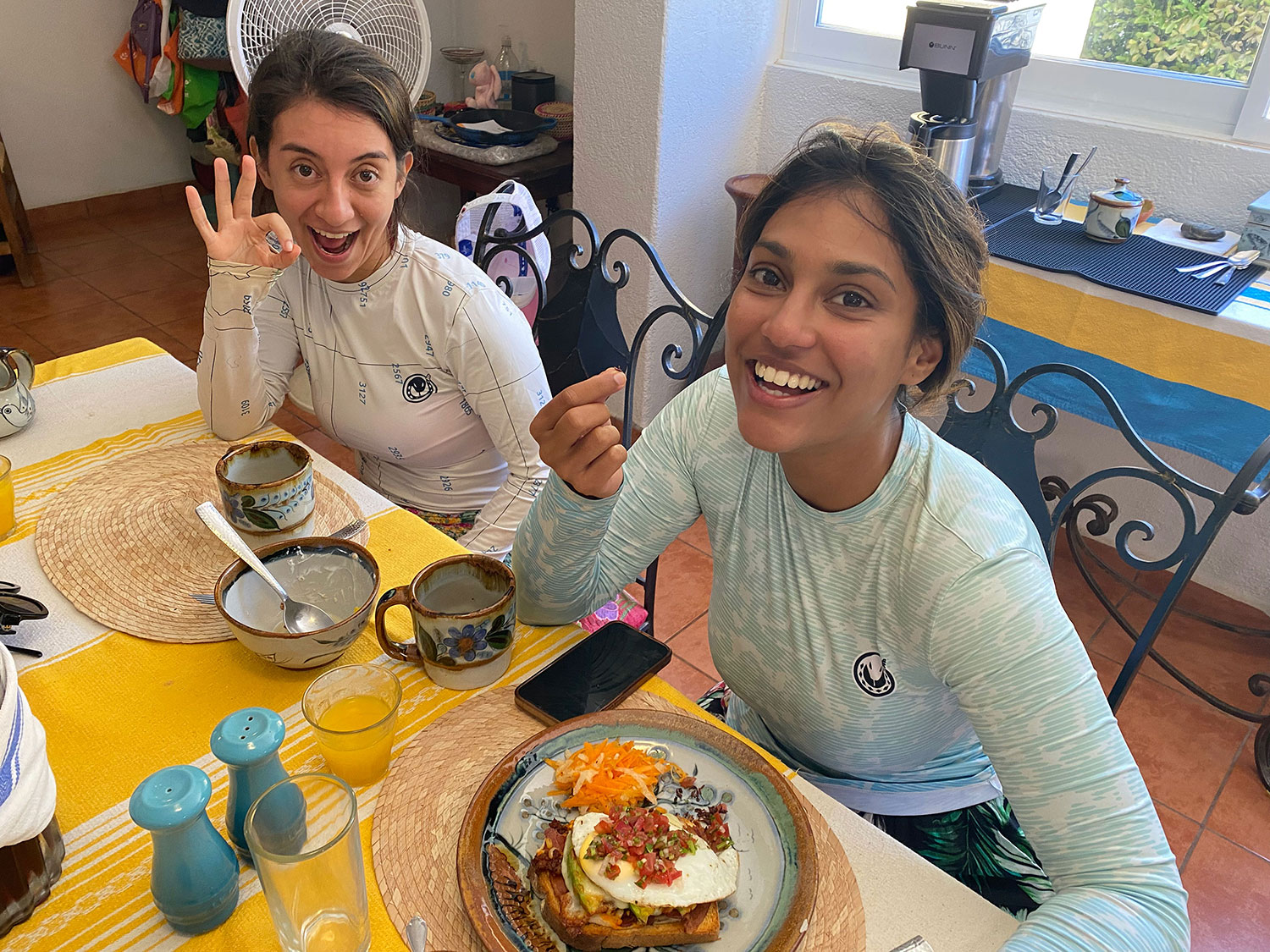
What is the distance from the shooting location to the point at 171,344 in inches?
136

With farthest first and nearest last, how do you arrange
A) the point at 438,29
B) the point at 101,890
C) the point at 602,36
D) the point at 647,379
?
the point at 438,29, the point at 647,379, the point at 602,36, the point at 101,890

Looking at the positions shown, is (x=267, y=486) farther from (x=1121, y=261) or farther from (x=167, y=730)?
(x=1121, y=261)

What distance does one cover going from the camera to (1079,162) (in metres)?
2.38

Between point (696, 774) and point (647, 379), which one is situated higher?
point (696, 774)

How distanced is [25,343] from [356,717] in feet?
10.8

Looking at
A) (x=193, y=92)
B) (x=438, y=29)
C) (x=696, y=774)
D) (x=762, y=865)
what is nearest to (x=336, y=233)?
(x=696, y=774)

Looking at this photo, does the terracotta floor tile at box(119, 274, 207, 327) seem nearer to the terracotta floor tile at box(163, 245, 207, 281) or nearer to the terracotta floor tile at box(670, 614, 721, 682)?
the terracotta floor tile at box(163, 245, 207, 281)

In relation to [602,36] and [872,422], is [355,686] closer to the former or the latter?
[872,422]

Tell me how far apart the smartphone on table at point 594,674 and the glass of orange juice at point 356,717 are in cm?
13

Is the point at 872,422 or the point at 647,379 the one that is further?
the point at 647,379

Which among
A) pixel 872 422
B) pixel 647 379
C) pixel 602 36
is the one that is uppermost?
pixel 602 36

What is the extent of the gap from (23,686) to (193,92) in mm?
3911

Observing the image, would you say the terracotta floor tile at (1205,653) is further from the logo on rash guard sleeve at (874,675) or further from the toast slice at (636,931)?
the toast slice at (636,931)

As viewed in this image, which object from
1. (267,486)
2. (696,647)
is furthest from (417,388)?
(696,647)
